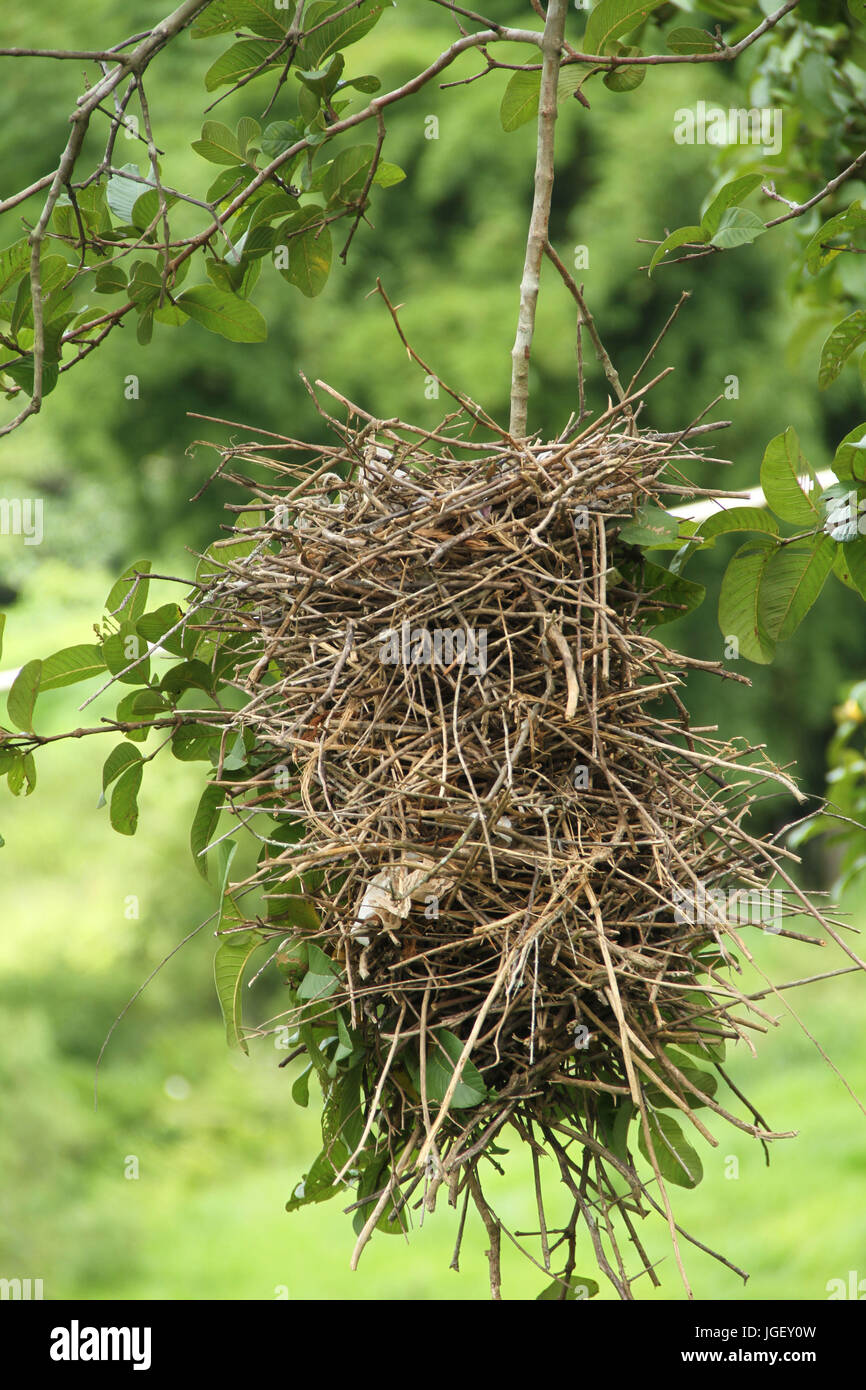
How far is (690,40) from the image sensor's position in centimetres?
118

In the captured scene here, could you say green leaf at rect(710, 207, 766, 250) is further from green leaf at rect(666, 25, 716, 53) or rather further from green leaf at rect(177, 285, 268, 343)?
green leaf at rect(177, 285, 268, 343)

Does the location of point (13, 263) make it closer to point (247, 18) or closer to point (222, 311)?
point (222, 311)

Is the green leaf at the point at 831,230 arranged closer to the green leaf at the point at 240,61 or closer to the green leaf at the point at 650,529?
the green leaf at the point at 650,529

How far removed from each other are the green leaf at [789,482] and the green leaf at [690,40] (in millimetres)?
424

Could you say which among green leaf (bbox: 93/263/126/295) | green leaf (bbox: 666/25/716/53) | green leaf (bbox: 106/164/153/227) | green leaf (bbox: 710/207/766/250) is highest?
green leaf (bbox: 666/25/716/53)

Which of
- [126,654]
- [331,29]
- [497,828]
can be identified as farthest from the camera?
[126,654]

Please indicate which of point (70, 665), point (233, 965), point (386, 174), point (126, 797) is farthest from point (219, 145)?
point (233, 965)

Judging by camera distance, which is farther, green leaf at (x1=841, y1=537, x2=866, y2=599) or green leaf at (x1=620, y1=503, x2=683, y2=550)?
green leaf at (x1=841, y1=537, x2=866, y2=599)

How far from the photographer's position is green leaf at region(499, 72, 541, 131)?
1.16 m

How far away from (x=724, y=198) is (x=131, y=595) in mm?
644

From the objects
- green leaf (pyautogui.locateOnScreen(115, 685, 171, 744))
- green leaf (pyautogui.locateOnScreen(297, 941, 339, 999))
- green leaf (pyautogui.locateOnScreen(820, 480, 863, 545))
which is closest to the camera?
green leaf (pyautogui.locateOnScreen(297, 941, 339, 999))

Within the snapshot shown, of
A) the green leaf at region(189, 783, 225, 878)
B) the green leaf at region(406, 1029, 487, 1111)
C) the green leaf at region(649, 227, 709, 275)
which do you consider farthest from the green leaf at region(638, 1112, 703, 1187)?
the green leaf at region(649, 227, 709, 275)

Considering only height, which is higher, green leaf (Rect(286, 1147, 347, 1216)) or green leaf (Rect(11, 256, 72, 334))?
green leaf (Rect(11, 256, 72, 334))

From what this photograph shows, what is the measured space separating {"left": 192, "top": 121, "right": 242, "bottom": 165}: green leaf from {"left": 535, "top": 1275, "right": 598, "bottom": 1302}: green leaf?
104 centimetres
